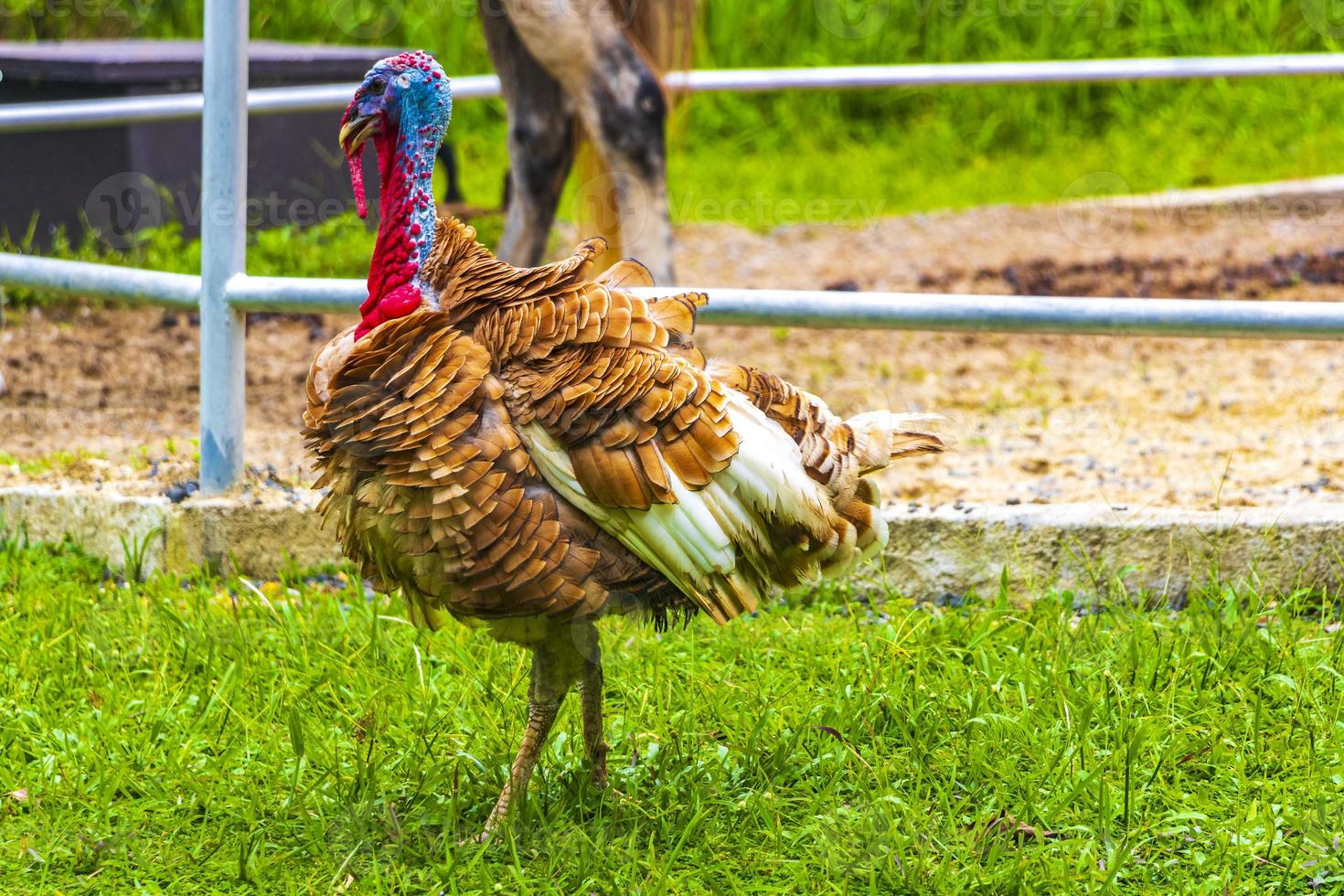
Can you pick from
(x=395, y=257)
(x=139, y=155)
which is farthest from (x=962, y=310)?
(x=139, y=155)

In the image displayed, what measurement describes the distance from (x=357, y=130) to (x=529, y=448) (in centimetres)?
58

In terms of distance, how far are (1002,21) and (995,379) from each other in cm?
580

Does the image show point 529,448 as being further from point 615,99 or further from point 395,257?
point 615,99

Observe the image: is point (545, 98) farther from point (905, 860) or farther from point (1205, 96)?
point (1205, 96)

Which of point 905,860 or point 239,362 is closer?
point 905,860

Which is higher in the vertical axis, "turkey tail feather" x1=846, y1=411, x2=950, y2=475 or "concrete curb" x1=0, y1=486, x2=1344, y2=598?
"turkey tail feather" x1=846, y1=411, x2=950, y2=475

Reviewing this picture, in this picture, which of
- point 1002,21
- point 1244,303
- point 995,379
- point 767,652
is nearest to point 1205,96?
point 1002,21

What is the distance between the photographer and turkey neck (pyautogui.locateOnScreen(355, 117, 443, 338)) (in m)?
2.31

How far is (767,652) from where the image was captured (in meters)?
3.10

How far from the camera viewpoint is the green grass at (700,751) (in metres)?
2.36

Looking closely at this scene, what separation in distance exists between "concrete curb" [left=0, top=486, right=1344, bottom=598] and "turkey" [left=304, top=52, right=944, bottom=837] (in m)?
1.07

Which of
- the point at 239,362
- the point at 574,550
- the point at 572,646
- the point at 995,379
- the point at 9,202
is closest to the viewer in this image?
the point at 574,550

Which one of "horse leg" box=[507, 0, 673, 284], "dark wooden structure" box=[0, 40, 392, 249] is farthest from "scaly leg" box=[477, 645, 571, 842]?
"dark wooden structure" box=[0, 40, 392, 249]

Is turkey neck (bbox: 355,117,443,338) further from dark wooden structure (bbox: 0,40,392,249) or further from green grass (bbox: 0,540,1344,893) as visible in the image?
dark wooden structure (bbox: 0,40,392,249)
